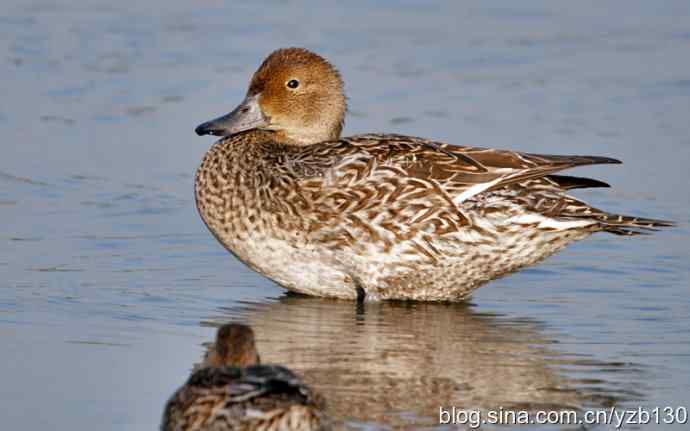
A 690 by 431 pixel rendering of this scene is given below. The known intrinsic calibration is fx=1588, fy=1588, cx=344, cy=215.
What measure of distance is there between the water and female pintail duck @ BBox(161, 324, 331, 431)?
0.73m

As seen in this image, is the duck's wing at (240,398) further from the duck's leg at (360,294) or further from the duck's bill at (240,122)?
the duck's bill at (240,122)

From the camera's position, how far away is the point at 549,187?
892 centimetres

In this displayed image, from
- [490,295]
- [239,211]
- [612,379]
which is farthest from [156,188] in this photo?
[612,379]

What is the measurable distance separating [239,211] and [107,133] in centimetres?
335

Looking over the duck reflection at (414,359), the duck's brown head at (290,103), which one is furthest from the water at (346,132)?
the duck's brown head at (290,103)

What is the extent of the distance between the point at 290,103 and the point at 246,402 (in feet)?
13.7

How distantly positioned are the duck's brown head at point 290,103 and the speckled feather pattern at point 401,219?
25.3 inches

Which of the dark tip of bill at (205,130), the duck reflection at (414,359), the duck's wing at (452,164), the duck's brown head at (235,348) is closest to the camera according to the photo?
the duck's brown head at (235,348)

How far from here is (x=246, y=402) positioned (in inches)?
215

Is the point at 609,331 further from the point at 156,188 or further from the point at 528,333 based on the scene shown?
the point at 156,188

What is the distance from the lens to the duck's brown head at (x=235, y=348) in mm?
5965

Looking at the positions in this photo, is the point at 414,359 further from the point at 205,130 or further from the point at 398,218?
the point at 205,130

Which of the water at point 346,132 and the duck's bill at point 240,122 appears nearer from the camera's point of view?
the water at point 346,132

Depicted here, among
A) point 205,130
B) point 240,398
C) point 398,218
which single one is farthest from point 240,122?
point 240,398
